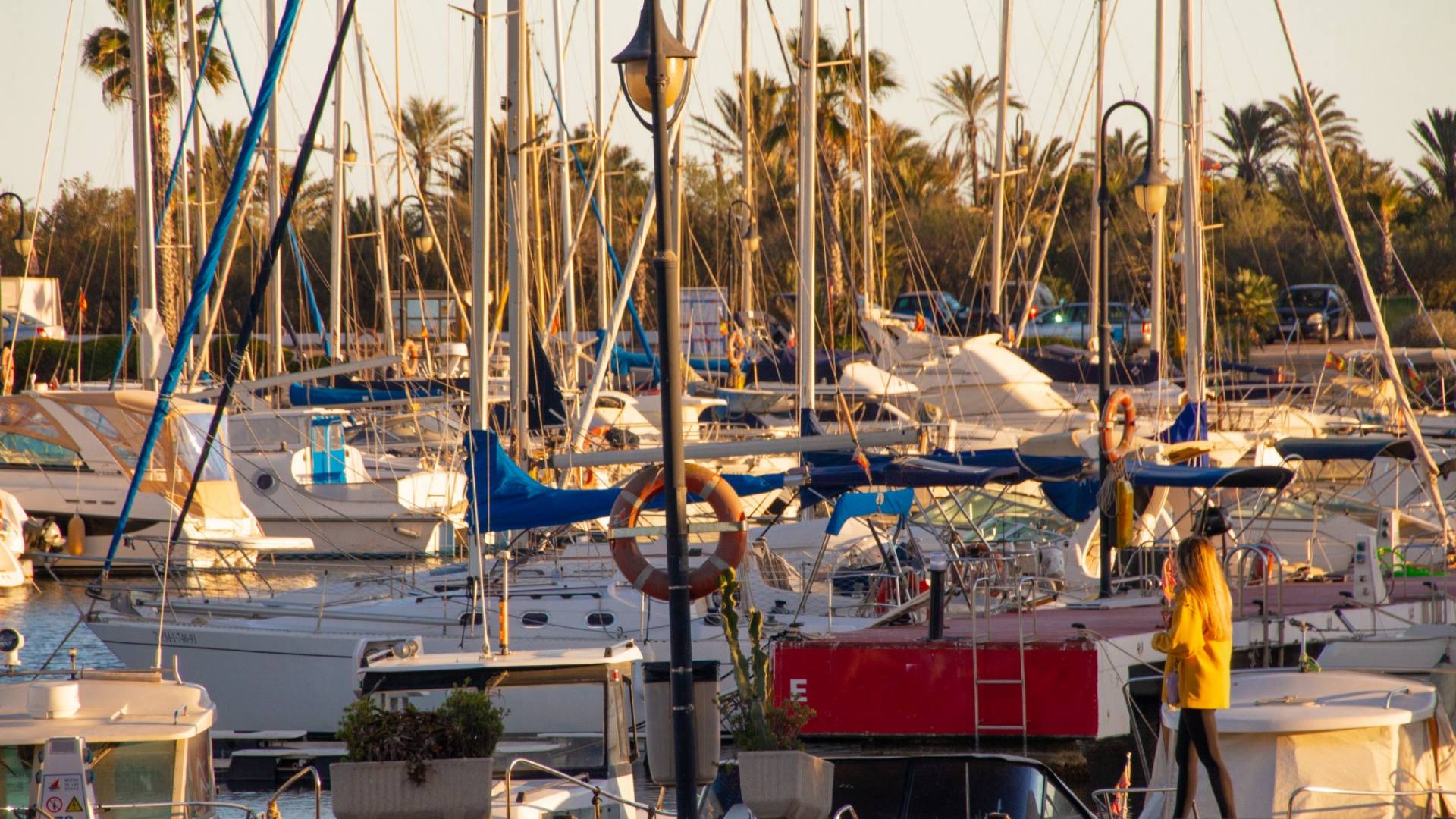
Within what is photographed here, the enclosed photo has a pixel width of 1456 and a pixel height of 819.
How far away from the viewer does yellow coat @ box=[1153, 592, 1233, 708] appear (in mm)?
9000

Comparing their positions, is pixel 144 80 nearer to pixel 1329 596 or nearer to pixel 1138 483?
pixel 1138 483

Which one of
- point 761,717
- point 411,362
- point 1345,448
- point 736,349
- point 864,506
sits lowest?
point 761,717

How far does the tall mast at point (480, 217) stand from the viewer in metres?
17.1

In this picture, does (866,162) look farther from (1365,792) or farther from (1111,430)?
(1365,792)

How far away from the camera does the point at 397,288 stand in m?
60.8

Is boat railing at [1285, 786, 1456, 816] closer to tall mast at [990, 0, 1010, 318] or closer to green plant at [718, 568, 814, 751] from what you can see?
→ green plant at [718, 568, 814, 751]

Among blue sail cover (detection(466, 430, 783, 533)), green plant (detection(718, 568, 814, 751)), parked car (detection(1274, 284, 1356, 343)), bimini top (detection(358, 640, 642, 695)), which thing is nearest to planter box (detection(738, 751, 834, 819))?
green plant (detection(718, 568, 814, 751))

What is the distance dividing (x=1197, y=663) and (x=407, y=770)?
162 inches

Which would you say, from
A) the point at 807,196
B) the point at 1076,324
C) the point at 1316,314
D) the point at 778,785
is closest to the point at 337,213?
the point at 807,196

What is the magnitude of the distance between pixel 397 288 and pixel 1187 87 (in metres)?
39.3

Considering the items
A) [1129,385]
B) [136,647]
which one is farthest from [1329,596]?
[1129,385]

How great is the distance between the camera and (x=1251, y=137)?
65562 mm

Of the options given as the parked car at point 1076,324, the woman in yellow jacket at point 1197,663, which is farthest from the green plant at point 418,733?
the parked car at point 1076,324

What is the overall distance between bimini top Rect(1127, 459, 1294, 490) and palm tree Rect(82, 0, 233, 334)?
98.4ft
